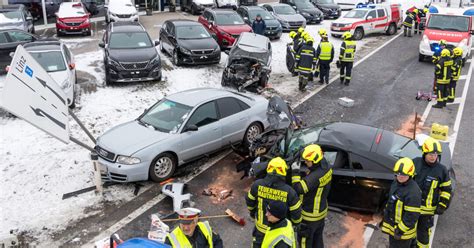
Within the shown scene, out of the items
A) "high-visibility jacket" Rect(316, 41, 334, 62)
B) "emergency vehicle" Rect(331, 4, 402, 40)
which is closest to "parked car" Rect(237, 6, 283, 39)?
"emergency vehicle" Rect(331, 4, 402, 40)

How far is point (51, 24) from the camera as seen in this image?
25.3m

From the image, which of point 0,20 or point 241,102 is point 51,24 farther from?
point 241,102

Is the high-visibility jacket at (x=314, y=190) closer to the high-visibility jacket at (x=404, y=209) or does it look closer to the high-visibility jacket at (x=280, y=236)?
the high-visibility jacket at (x=404, y=209)

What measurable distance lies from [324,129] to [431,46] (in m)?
12.2

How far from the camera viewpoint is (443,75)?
1284 cm

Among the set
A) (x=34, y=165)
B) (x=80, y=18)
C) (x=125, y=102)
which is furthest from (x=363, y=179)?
(x=80, y=18)

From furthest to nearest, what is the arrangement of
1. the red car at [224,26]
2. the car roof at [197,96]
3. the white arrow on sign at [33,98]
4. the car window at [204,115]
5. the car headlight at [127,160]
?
the red car at [224,26], the car roof at [197,96], the car window at [204,115], the car headlight at [127,160], the white arrow on sign at [33,98]

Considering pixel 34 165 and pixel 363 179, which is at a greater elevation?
pixel 363 179

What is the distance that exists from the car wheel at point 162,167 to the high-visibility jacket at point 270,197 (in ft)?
11.4

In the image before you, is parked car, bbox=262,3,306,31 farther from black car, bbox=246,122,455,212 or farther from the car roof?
black car, bbox=246,122,455,212

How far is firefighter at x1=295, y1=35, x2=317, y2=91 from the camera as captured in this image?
14117mm

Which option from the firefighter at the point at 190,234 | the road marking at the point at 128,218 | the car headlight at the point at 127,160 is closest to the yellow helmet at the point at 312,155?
the firefighter at the point at 190,234

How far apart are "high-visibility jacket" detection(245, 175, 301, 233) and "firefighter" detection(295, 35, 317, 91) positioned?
9.46m

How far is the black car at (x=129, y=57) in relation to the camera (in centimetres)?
1372
